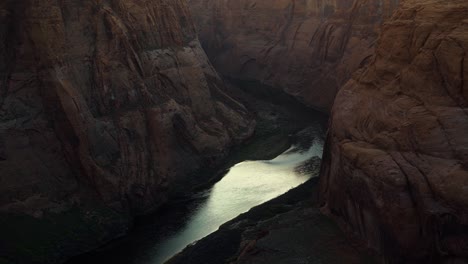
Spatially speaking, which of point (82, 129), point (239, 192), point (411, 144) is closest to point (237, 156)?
point (239, 192)

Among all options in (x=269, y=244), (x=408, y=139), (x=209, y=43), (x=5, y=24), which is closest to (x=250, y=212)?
(x=269, y=244)

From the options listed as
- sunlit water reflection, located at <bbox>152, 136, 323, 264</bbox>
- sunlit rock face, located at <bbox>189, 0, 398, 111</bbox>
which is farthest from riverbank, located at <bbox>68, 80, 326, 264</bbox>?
sunlit rock face, located at <bbox>189, 0, 398, 111</bbox>

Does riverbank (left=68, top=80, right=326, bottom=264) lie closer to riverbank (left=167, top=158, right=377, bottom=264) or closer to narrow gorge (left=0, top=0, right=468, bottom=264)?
narrow gorge (left=0, top=0, right=468, bottom=264)

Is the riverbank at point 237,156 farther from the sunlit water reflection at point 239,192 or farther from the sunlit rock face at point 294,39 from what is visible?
the sunlit rock face at point 294,39

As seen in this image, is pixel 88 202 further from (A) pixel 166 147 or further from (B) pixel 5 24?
(B) pixel 5 24

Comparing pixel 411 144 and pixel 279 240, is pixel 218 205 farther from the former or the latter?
pixel 411 144

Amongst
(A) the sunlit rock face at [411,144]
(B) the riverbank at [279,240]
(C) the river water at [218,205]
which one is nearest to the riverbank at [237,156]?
(C) the river water at [218,205]
